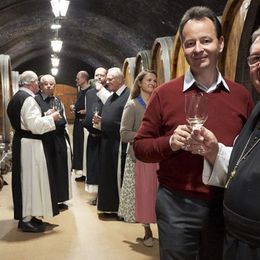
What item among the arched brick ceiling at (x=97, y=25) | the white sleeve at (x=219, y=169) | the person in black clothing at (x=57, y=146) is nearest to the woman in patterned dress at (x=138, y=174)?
the person in black clothing at (x=57, y=146)

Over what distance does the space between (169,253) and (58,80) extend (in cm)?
2547

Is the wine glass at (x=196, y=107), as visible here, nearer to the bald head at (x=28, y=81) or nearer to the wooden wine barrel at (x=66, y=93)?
the bald head at (x=28, y=81)

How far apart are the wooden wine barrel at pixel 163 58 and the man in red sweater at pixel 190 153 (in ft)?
8.10

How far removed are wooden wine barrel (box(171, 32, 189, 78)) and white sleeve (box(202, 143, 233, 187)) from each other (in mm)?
2293

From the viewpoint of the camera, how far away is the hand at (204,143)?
5.23 ft

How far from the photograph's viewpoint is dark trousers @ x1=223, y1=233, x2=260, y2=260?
56.6 inches

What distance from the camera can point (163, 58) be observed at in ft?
14.9

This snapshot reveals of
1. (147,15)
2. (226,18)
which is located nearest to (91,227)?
(226,18)

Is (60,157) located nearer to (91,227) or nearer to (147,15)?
(91,227)

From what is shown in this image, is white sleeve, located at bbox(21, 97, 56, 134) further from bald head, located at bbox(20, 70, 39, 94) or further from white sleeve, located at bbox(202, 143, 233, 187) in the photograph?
white sleeve, located at bbox(202, 143, 233, 187)

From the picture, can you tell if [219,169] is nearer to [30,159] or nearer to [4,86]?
[30,159]

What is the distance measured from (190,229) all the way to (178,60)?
2481 mm

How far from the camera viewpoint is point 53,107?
16.8 feet

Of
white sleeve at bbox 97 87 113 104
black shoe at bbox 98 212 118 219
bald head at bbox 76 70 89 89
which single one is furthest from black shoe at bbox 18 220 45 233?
bald head at bbox 76 70 89 89
